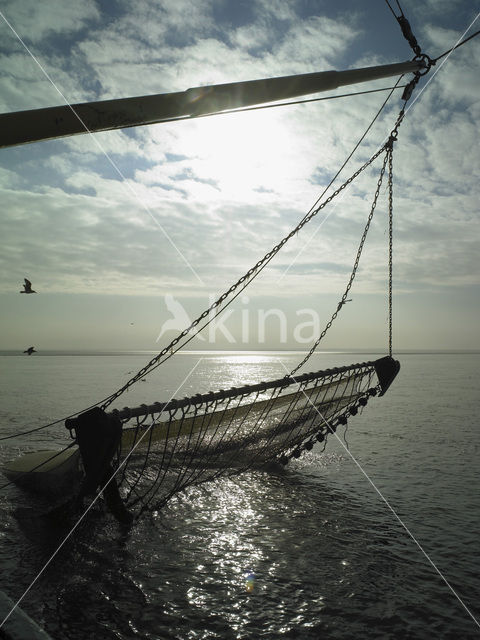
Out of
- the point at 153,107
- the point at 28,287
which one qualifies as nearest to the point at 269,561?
the point at 153,107

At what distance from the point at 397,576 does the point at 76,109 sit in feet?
A: 22.1

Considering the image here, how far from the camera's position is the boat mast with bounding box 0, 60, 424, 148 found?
3100 millimetres

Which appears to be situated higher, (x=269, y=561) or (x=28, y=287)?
(x=28, y=287)

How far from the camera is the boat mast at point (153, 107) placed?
122 inches

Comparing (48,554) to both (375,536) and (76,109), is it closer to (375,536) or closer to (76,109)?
(375,536)

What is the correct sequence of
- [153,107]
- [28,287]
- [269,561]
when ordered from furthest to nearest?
[28,287]
[269,561]
[153,107]

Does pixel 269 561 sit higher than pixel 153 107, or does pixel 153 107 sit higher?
pixel 153 107

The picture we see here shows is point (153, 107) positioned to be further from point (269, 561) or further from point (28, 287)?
point (28, 287)

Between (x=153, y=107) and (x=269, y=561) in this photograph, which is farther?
(x=269, y=561)

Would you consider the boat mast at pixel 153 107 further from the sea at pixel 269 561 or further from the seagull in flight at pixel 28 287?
the seagull in flight at pixel 28 287

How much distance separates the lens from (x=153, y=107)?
11.2ft

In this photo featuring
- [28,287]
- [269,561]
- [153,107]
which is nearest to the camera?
[153,107]

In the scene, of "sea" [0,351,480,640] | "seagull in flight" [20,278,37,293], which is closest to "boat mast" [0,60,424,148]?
"sea" [0,351,480,640]

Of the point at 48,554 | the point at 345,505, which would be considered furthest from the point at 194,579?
the point at 345,505
